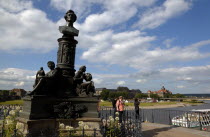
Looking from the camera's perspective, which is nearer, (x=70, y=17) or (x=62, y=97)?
(x=62, y=97)

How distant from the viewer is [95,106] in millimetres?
7688

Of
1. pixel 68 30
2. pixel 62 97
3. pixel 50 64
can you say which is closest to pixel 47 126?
pixel 62 97

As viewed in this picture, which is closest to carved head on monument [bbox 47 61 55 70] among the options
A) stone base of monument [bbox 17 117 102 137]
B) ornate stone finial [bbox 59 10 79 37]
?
ornate stone finial [bbox 59 10 79 37]

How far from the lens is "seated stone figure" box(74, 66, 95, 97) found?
25.8 ft

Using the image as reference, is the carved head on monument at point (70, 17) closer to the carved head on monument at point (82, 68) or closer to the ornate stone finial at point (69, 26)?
the ornate stone finial at point (69, 26)

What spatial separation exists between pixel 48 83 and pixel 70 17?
395 centimetres

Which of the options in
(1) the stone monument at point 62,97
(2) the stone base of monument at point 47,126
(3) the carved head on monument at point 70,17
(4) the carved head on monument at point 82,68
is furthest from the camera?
(3) the carved head on monument at point 70,17

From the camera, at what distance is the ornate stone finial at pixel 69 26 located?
8.79m

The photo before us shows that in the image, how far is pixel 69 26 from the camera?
Result: 9258 mm

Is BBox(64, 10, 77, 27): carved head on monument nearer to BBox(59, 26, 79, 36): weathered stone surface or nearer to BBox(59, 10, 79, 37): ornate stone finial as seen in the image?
BBox(59, 10, 79, 37): ornate stone finial

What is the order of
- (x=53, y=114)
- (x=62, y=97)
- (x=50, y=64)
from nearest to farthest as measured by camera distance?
(x=53, y=114), (x=62, y=97), (x=50, y=64)

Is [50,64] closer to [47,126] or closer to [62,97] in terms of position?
[62,97]

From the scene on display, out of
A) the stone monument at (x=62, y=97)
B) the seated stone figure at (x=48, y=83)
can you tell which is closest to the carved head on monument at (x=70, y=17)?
the stone monument at (x=62, y=97)

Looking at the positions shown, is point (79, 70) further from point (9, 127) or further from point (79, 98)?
point (9, 127)
